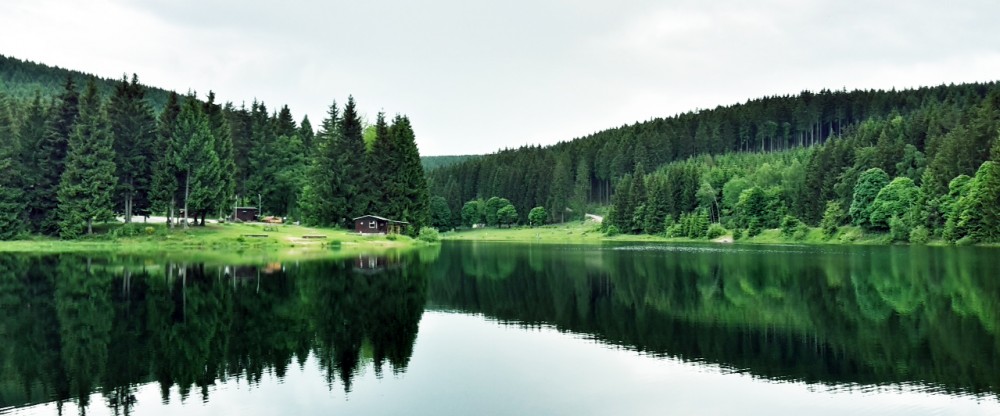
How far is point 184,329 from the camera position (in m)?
24.4

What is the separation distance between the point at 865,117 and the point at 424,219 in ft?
484

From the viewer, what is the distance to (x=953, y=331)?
25000 mm

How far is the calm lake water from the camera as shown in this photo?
16.3 meters

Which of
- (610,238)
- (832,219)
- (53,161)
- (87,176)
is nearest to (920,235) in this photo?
(832,219)

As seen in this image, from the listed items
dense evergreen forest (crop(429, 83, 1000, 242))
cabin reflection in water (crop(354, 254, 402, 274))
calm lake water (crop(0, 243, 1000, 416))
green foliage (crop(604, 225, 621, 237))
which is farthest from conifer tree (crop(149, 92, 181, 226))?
dense evergreen forest (crop(429, 83, 1000, 242))

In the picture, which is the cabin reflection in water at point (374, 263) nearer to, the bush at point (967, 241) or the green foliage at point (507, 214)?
the bush at point (967, 241)

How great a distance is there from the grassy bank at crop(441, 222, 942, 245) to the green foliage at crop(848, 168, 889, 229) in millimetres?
1965

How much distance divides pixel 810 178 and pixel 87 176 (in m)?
112

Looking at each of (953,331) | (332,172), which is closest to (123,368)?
(953,331)

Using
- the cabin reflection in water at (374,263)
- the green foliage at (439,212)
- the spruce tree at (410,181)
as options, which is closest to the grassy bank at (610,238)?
the green foliage at (439,212)

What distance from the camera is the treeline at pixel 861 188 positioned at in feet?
325

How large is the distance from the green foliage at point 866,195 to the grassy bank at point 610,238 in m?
1.96

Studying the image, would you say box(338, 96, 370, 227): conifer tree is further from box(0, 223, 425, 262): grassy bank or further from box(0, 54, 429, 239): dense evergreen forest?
box(0, 223, 425, 262): grassy bank

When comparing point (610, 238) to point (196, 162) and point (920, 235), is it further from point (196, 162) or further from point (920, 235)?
point (196, 162)
